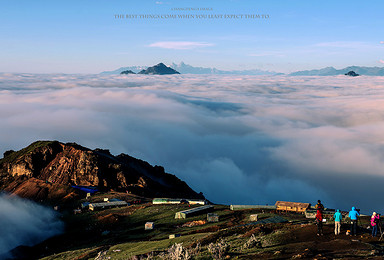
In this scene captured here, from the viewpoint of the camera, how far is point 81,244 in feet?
Answer: 195

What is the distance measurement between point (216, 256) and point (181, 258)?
8.75 ft

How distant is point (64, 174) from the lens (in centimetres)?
11219

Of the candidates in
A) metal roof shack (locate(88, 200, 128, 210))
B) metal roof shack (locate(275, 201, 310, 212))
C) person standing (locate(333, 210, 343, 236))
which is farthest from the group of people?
metal roof shack (locate(88, 200, 128, 210))

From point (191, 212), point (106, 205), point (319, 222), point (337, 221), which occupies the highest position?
point (337, 221)

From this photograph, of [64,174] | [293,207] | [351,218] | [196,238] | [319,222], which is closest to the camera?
[351,218]

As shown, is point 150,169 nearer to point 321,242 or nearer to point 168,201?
point 168,201

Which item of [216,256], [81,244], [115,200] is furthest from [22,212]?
[216,256]

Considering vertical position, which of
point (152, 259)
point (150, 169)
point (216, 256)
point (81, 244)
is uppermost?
point (216, 256)

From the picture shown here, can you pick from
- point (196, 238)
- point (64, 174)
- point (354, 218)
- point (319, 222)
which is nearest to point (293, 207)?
point (196, 238)

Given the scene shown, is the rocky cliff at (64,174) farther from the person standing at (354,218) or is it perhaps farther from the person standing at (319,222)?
the person standing at (354,218)

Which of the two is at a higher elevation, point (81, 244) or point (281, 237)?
point (281, 237)

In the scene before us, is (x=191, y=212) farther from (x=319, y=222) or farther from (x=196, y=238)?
(x=319, y=222)

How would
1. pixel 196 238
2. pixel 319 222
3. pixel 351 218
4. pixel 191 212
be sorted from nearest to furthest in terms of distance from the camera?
pixel 351 218 < pixel 319 222 < pixel 196 238 < pixel 191 212

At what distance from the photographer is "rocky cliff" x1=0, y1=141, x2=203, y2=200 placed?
106 metres
